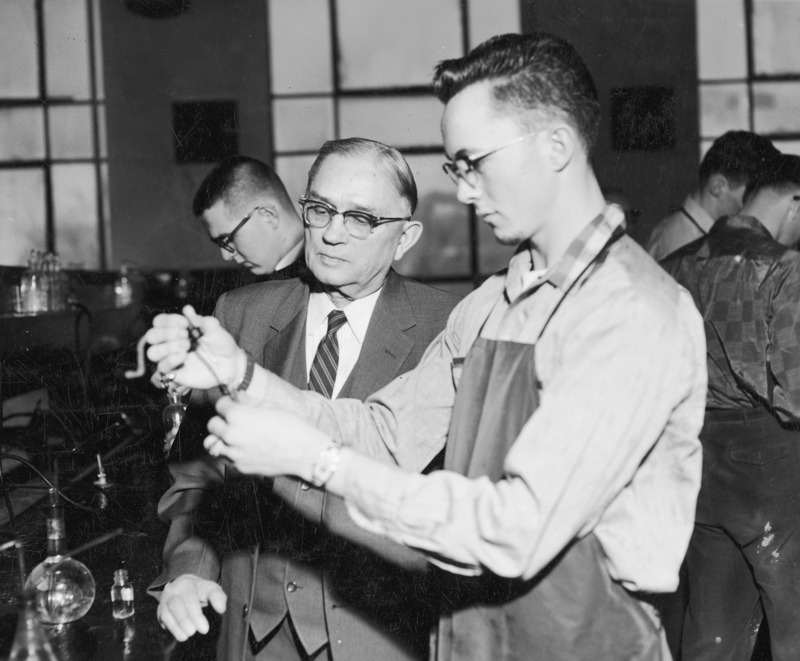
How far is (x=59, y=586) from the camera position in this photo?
5.08 ft

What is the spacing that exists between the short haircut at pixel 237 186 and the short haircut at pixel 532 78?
1.83m

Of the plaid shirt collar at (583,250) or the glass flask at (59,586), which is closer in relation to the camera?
the plaid shirt collar at (583,250)

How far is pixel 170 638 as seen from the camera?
1.52m

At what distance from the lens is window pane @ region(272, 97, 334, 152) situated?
28.3ft

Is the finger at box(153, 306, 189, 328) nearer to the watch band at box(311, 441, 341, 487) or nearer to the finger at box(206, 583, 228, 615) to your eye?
the watch band at box(311, 441, 341, 487)

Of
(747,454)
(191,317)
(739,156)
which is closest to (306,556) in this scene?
(191,317)

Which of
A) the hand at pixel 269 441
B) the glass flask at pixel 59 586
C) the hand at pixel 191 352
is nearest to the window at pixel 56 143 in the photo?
the glass flask at pixel 59 586

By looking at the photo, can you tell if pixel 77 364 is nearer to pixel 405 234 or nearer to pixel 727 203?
pixel 405 234

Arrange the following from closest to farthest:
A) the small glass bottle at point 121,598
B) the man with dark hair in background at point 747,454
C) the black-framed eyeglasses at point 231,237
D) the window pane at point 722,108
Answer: the small glass bottle at point 121,598 → the man with dark hair in background at point 747,454 → the black-framed eyeglasses at point 231,237 → the window pane at point 722,108

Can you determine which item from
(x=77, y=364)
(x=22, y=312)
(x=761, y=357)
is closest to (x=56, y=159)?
(x=22, y=312)

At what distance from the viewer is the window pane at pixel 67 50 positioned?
880cm

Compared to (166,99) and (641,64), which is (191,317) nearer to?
(641,64)

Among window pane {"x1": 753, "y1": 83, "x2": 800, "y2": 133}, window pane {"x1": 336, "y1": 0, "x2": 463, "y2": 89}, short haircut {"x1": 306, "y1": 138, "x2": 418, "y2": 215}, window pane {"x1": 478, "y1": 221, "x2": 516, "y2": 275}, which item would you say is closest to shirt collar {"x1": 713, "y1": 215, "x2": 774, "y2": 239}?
short haircut {"x1": 306, "y1": 138, "x2": 418, "y2": 215}

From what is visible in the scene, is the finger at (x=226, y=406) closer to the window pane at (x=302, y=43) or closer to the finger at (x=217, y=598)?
the finger at (x=217, y=598)
